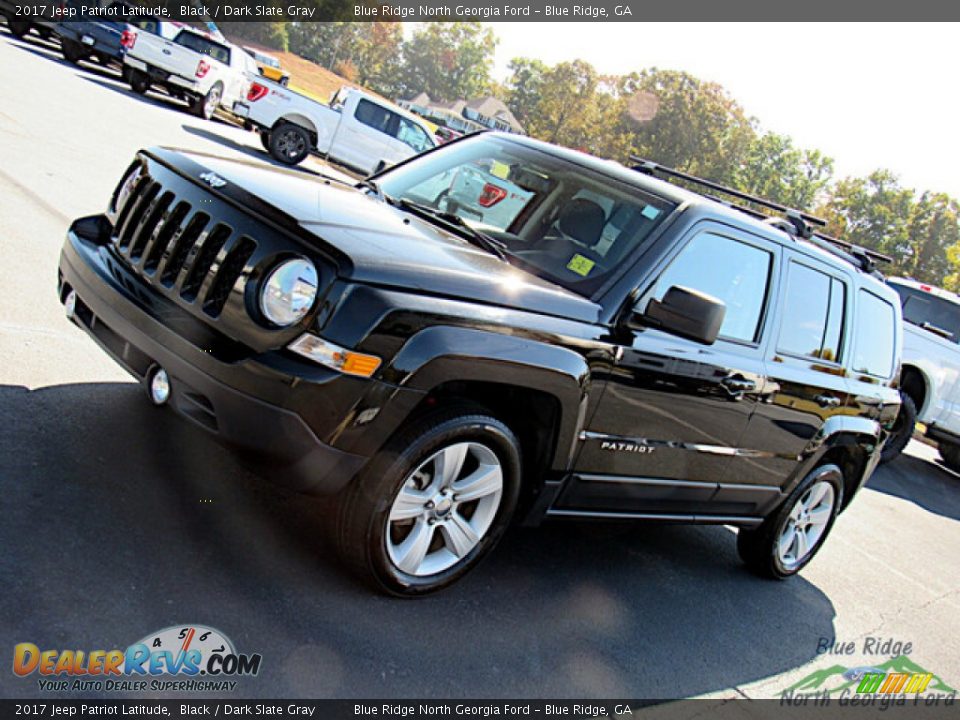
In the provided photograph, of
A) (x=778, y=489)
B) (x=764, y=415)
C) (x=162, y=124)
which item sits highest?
(x=764, y=415)

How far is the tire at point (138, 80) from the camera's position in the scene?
68.1ft

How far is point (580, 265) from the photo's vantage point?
402 centimetres

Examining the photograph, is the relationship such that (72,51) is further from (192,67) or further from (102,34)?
(192,67)

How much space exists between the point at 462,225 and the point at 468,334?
1.08 m

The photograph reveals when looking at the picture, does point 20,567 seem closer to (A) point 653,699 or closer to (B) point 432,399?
(B) point 432,399

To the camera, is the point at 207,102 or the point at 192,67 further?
the point at 207,102

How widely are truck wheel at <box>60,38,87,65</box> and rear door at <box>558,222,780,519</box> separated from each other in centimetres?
2183

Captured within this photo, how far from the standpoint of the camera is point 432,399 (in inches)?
135

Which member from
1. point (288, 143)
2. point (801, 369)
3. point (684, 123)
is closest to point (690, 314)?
point (801, 369)

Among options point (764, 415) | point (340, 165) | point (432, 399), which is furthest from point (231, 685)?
point (340, 165)

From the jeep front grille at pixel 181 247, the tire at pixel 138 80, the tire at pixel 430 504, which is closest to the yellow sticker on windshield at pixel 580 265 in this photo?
the tire at pixel 430 504

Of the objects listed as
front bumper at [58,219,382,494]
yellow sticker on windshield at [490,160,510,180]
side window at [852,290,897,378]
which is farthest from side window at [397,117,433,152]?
front bumper at [58,219,382,494]

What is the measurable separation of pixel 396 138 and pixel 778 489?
1650 centimetres

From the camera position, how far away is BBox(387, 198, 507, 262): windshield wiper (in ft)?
13.1
